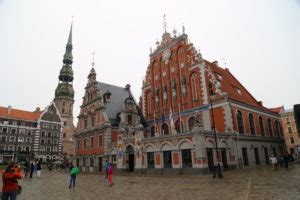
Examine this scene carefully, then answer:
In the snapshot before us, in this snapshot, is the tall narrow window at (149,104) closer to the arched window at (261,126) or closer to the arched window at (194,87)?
the arched window at (194,87)

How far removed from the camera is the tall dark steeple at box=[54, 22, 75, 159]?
85.2 metres

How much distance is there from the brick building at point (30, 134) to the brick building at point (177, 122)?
33.1 m

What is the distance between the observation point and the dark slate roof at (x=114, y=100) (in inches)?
1502

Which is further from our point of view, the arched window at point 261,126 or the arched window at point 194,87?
the arched window at point 261,126

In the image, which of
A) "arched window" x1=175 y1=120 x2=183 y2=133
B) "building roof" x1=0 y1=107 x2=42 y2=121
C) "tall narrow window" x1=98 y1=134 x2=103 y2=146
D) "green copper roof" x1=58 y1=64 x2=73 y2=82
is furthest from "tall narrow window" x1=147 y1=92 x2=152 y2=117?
"green copper roof" x1=58 y1=64 x2=73 y2=82

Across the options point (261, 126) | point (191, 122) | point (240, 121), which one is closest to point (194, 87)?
point (191, 122)

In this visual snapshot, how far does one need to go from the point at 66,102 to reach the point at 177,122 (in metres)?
66.1

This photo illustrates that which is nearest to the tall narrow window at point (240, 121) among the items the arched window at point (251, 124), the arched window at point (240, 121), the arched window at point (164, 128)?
the arched window at point (240, 121)

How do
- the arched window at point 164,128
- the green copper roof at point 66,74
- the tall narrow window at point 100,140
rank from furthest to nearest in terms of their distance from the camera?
the green copper roof at point 66,74
the tall narrow window at point 100,140
the arched window at point 164,128

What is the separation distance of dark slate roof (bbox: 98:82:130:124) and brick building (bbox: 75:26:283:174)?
23 centimetres

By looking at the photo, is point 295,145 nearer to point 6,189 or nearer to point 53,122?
point 6,189

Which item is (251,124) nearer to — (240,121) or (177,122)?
(240,121)

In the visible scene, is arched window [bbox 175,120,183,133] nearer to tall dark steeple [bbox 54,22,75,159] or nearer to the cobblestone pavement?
the cobblestone pavement

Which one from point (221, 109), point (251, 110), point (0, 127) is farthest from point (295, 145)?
point (0, 127)
